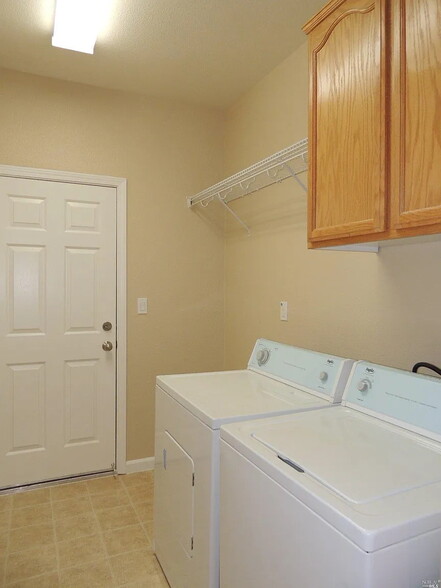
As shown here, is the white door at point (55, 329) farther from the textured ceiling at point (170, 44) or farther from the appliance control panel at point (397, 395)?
the appliance control panel at point (397, 395)

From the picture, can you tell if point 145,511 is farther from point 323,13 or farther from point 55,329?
point 323,13

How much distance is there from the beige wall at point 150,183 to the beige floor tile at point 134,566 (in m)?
0.94

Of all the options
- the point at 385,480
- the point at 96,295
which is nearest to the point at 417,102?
the point at 385,480

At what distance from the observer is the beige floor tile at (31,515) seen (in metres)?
2.28

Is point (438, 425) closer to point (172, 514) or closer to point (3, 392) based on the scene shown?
point (172, 514)

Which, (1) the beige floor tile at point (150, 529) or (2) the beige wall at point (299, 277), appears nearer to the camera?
(2) the beige wall at point (299, 277)

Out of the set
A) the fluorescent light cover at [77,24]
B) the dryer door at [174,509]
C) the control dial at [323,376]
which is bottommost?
the dryer door at [174,509]

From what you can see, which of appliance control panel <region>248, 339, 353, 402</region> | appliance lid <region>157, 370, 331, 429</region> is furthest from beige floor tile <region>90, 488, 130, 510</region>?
appliance control panel <region>248, 339, 353, 402</region>

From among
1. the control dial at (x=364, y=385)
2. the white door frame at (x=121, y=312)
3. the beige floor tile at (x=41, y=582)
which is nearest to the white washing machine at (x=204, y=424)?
the control dial at (x=364, y=385)

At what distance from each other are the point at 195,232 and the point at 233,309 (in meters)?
0.64

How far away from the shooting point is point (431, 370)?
1499 mm

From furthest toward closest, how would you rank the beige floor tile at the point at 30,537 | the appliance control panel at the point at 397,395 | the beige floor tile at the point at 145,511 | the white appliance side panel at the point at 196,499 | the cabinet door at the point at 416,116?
1. the beige floor tile at the point at 145,511
2. the beige floor tile at the point at 30,537
3. the white appliance side panel at the point at 196,499
4. the appliance control panel at the point at 397,395
5. the cabinet door at the point at 416,116

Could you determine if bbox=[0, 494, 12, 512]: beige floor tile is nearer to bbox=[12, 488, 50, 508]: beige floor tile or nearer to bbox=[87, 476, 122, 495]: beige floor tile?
bbox=[12, 488, 50, 508]: beige floor tile

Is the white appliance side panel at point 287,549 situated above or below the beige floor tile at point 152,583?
above
